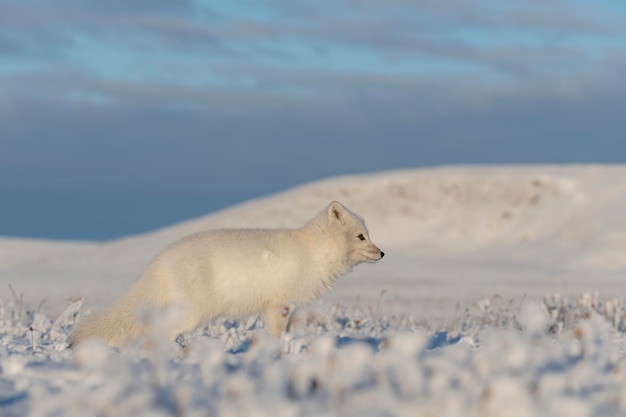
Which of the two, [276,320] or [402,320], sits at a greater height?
[402,320]

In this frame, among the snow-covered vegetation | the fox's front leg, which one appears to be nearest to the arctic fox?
the fox's front leg

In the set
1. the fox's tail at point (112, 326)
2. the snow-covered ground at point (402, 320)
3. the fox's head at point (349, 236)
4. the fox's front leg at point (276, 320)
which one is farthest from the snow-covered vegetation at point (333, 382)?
the fox's head at point (349, 236)

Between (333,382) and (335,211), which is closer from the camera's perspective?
(333,382)

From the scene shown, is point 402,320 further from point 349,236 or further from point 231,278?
point 231,278

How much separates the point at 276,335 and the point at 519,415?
13.3 feet

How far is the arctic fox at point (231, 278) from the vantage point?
655 centimetres

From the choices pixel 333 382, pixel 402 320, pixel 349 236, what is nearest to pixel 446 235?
pixel 402 320

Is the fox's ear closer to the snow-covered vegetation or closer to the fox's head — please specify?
the fox's head

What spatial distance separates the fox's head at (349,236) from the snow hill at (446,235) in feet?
30.7

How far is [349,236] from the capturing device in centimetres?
779

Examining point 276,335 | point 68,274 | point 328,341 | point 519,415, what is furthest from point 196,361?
point 68,274

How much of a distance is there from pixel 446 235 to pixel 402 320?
14.1 meters

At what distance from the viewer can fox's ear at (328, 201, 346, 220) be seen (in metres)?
7.74

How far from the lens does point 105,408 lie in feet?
11.4
